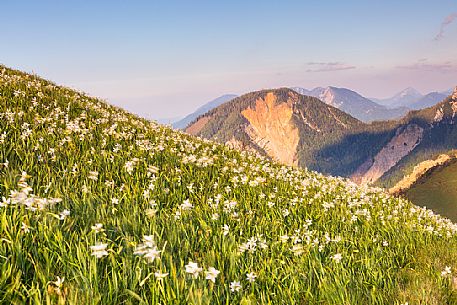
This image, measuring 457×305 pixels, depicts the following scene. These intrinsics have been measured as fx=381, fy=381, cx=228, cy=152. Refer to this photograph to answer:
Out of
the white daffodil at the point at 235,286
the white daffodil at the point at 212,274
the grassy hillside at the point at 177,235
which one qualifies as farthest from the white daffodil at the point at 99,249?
the white daffodil at the point at 235,286

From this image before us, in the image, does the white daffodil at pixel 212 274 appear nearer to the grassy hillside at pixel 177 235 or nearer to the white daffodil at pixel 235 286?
the grassy hillside at pixel 177 235

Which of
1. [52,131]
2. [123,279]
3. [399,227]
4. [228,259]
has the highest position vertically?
[52,131]

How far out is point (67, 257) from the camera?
12.0 ft

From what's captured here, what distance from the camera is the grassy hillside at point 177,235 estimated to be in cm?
343

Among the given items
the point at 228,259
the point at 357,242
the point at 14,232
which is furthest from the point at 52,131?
the point at 357,242

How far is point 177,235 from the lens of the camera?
4.86 metres

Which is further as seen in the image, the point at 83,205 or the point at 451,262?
the point at 451,262

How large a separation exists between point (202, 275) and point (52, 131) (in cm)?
675

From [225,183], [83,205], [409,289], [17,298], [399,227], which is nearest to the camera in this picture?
[17,298]

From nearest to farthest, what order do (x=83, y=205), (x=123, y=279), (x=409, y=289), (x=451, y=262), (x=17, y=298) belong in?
(x=17, y=298) < (x=123, y=279) < (x=409, y=289) < (x=83, y=205) < (x=451, y=262)

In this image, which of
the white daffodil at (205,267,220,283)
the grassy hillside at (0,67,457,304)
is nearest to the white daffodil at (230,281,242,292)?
the grassy hillside at (0,67,457,304)

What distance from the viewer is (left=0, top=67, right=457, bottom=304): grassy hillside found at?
343cm

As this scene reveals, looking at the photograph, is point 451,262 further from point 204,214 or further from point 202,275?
point 202,275

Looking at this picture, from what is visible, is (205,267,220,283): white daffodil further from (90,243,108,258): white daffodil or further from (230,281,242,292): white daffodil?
(90,243,108,258): white daffodil
